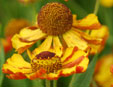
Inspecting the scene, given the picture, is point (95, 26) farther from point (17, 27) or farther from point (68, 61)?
point (17, 27)

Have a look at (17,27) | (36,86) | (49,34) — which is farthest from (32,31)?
(17,27)

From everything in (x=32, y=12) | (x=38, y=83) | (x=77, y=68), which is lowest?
(x=32, y=12)

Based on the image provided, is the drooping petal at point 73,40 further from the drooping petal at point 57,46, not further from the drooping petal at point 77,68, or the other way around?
the drooping petal at point 77,68

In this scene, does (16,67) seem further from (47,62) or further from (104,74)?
(104,74)

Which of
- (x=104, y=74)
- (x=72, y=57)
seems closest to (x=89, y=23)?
(x=72, y=57)

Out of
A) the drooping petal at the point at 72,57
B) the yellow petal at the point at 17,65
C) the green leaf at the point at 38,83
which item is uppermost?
the drooping petal at the point at 72,57

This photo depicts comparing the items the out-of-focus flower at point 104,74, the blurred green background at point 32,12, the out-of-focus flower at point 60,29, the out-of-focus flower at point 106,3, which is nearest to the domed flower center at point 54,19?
the out-of-focus flower at point 60,29

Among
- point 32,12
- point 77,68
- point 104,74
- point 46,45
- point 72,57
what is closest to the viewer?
point 77,68
